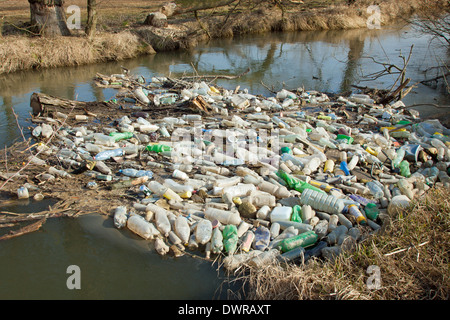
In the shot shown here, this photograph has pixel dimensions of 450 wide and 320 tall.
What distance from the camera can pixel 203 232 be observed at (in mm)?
3645

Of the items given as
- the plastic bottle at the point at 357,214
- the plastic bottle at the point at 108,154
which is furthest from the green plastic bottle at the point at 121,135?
the plastic bottle at the point at 357,214

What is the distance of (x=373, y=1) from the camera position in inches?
765

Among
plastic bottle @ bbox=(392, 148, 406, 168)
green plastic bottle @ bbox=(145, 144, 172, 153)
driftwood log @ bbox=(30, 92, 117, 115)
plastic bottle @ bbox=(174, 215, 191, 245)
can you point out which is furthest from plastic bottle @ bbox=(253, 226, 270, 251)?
driftwood log @ bbox=(30, 92, 117, 115)

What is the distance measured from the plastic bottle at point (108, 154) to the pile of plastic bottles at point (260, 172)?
0.06 ft

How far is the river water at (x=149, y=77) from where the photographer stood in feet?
10.2

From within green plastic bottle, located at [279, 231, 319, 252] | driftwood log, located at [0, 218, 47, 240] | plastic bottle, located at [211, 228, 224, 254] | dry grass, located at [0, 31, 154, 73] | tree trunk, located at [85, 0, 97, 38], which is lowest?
driftwood log, located at [0, 218, 47, 240]

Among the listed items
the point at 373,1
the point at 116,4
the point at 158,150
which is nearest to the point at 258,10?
the point at 373,1

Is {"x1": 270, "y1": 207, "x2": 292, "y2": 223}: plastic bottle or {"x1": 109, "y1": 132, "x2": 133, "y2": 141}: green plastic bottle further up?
{"x1": 109, "y1": 132, "x2": 133, "y2": 141}: green plastic bottle

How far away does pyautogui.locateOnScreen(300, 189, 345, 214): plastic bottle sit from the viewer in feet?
13.2

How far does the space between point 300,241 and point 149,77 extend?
325 inches

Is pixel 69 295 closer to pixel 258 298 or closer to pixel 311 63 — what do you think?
pixel 258 298

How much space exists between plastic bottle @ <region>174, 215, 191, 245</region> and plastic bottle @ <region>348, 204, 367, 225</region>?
5.88 feet

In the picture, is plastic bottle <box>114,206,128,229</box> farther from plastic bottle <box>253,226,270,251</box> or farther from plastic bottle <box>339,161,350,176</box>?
plastic bottle <box>339,161,350,176</box>
